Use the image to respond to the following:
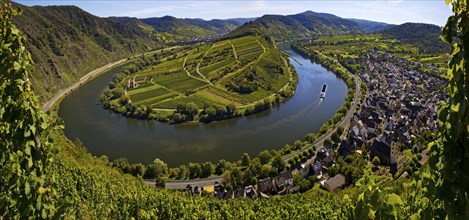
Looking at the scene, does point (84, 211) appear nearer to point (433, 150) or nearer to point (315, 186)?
point (433, 150)

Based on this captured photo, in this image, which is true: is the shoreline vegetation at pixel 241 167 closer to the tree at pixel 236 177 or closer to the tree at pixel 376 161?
the tree at pixel 236 177

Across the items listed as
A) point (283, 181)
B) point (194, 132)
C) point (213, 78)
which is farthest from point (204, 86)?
point (283, 181)

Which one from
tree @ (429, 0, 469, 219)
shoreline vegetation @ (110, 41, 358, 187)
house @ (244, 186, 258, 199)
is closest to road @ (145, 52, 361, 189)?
shoreline vegetation @ (110, 41, 358, 187)

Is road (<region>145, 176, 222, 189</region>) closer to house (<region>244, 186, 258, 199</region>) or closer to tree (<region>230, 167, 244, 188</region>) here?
tree (<region>230, 167, 244, 188</region>)

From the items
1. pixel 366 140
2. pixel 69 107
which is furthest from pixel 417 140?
pixel 69 107

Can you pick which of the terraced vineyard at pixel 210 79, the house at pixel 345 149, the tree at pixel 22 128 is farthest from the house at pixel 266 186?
the tree at pixel 22 128

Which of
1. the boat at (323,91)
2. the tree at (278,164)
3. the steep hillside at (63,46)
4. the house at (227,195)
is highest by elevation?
the steep hillside at (63,46)
